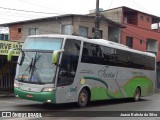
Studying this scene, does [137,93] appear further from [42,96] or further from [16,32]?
[16,32]

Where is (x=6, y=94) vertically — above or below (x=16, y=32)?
below

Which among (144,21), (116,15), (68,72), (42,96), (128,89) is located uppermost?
(116,15)

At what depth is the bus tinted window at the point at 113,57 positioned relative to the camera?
16.9 metres

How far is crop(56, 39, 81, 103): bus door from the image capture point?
1488cm

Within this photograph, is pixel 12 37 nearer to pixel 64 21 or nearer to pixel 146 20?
pixel 64 21

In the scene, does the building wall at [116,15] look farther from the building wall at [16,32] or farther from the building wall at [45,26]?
the building wall at [16,32]

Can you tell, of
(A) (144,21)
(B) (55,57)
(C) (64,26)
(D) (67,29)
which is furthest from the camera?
(A) (144,21)

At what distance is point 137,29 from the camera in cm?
4659

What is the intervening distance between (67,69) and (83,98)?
1990mm

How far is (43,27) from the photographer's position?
39.3m

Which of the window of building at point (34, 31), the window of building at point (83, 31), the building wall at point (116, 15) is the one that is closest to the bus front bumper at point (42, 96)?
the window of building at point (83, 31)

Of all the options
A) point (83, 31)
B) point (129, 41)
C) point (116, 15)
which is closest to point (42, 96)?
point (83, 31)

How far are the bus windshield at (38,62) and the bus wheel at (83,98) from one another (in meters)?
2.33

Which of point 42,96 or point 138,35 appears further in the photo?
point 138,35
